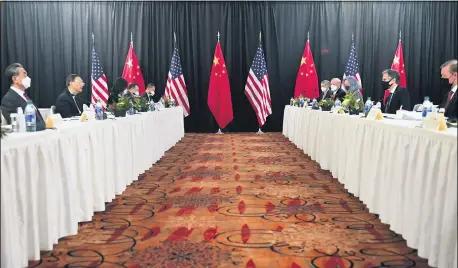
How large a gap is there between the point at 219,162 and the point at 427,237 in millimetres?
4135

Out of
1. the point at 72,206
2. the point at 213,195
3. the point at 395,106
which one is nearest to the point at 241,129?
the point at 395,106

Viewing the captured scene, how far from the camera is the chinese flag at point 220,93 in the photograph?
10.8m

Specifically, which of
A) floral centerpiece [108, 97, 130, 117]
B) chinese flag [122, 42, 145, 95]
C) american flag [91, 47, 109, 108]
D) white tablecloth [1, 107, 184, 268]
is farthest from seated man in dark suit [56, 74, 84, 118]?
chinese flag [122, 42, 145, 95]

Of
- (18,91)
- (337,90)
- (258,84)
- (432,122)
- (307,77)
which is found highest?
(307,77)

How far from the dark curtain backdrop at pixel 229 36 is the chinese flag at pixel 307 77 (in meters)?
0.57

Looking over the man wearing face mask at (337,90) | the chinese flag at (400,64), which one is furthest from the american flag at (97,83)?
the chinese flag at (400,64)

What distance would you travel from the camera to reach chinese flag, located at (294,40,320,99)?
10.9 m

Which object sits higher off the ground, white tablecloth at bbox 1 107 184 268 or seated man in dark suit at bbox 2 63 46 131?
seated man in dark suit at bbox 2 63 46 131

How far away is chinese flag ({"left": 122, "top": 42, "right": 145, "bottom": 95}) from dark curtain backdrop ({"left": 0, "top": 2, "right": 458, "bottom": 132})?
555mm

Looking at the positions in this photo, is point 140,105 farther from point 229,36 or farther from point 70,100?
point 229,36

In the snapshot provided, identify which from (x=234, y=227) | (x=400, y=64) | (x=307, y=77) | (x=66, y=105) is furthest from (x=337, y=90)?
(x=234, y=227)

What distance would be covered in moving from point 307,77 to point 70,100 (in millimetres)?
6665

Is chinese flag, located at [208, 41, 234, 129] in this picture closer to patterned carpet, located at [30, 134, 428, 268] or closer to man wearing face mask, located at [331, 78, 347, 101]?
man wearing face mask, located at [331, 78, 347, 101]

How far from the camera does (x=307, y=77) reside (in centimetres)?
1092
